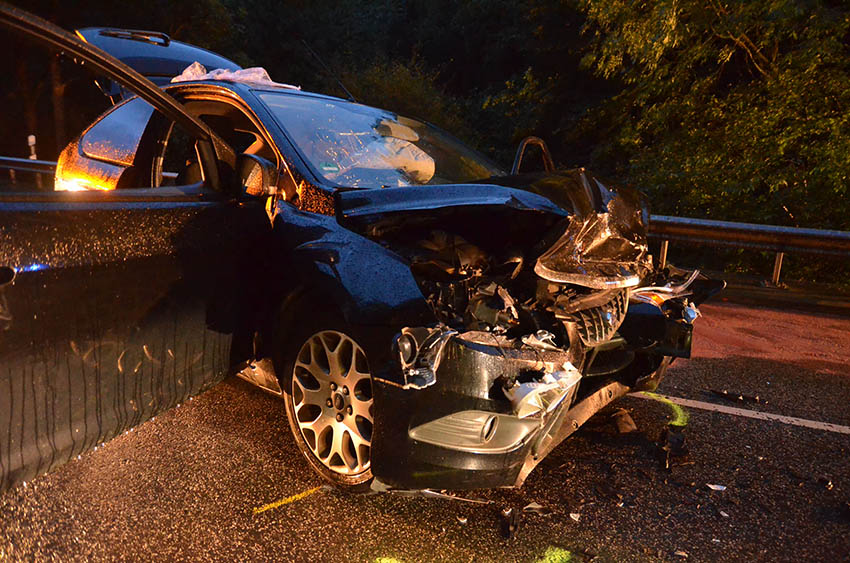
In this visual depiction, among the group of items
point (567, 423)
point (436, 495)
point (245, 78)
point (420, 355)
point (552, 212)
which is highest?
point (245, 78)

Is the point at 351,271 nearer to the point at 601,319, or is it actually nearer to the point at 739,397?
the point at 601,319

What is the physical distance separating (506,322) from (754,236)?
543 cm

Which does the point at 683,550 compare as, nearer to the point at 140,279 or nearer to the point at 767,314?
the point at 140,279

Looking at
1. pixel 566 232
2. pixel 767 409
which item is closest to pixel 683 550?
pixel 566 232

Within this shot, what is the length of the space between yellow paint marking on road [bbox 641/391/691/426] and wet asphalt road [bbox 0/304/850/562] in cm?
4

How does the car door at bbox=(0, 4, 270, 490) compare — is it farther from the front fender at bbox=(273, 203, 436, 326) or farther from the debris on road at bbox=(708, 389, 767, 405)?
the debris on road at bbox=(708, 389, 767, 405)

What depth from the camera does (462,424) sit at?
2.34 m

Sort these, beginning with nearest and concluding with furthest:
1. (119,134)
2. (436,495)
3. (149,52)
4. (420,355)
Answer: (420,355), (436,495), (119,134), (149,52)

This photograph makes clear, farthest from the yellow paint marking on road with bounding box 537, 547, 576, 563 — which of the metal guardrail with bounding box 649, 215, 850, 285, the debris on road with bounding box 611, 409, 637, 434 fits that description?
the metal guardrail with bounding box 649, 215, 850, 285

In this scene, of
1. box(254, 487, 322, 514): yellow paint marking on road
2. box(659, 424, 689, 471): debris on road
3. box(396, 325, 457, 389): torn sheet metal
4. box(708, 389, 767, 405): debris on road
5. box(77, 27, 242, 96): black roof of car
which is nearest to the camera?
box(396, 325, 457, 389): torn sheet metal

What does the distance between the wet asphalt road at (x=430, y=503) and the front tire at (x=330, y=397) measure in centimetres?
16

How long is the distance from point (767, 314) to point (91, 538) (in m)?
6.41

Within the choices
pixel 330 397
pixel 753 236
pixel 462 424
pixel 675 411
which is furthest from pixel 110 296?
pixel 753 236

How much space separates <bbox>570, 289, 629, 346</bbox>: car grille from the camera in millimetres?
2623
